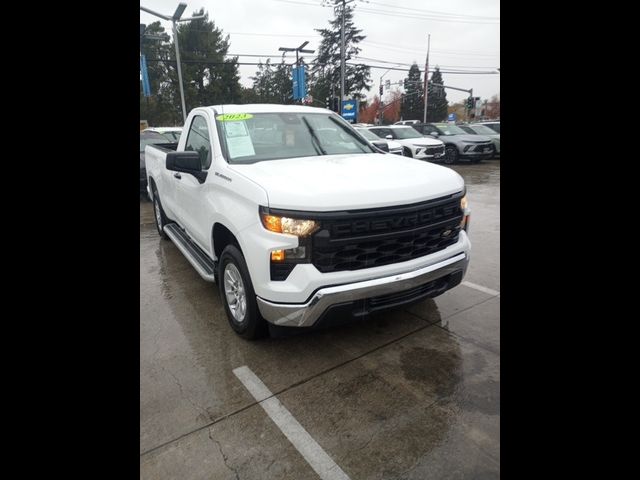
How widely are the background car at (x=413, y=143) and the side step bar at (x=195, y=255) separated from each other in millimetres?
10593

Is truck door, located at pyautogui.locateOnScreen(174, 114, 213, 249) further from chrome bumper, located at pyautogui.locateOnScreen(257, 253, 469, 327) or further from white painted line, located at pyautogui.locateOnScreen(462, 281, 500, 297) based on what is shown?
white painted line, located at pyautogui.locateOnScreen(462, 281, 500, 297)

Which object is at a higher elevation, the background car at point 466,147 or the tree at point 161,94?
the tree at point 161,94

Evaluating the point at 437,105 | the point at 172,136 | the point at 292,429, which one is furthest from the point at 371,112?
the point at 292,429

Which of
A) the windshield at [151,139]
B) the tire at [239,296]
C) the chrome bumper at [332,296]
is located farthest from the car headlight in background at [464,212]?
the windshield at [151,139]

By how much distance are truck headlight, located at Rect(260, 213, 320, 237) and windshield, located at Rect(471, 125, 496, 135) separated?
17925 millimetres

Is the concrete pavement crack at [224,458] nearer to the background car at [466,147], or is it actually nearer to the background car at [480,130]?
the background car at [466,147]

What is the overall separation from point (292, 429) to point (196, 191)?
2.48 metres

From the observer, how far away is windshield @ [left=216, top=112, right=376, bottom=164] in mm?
3775

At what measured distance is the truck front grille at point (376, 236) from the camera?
106 inches

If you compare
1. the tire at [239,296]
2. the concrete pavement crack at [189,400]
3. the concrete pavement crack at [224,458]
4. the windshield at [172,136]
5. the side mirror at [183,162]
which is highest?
the windshield at [172,136]

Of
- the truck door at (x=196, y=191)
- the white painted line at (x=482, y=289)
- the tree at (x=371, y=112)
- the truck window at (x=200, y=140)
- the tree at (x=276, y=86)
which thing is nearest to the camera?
the truck door at (x=196, y=191)
